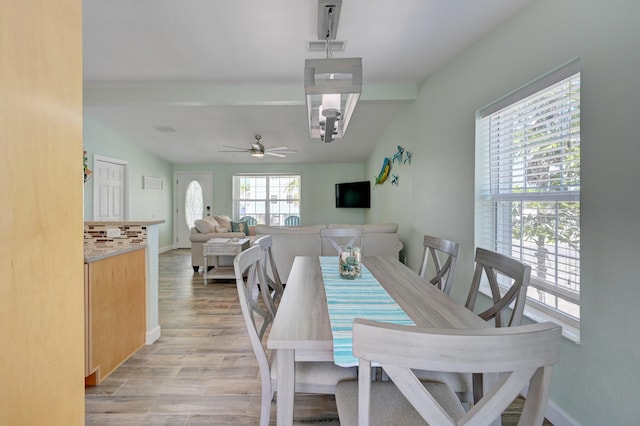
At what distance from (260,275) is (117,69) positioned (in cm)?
275

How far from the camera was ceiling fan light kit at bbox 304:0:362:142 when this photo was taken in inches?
49.6

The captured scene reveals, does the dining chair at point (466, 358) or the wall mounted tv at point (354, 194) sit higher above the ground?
the wall mounted tv at point (354, 194)

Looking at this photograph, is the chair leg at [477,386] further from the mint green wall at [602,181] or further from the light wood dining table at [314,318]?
the mint green wall at [602,181]

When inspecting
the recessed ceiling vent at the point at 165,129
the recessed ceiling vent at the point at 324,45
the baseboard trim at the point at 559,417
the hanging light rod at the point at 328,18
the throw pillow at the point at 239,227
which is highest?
the recessed ceiling vent at the point at 165,129

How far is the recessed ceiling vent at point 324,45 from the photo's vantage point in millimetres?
2402

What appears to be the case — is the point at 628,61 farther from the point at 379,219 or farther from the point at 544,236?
the point at 379,219

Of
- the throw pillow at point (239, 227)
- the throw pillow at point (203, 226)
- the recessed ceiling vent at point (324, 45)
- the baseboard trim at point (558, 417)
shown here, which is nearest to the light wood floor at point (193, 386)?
the baseboard trim at point (558, 417)

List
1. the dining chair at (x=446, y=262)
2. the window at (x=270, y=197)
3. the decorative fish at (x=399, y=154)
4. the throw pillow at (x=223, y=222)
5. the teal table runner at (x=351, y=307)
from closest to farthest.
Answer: the teal table runner at (x=351, y=307)
the dining chair at (x=446, y=262)
the decorative fish at (x=399, y=154)
the throw pillow at (x=223, y=222)
the window at (x=270, y=197)

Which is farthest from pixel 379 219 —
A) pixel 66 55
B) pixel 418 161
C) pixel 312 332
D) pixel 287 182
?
pixel 66 55

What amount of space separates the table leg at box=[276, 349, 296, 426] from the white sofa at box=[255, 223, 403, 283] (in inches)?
111

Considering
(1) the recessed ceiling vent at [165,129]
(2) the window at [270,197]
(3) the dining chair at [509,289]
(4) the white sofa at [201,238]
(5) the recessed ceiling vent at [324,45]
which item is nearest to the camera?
(3) the dining chair at [509,289]

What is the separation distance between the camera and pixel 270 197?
26.4 feet

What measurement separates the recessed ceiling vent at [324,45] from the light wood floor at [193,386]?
2.49m

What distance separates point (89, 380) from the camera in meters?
1.92
